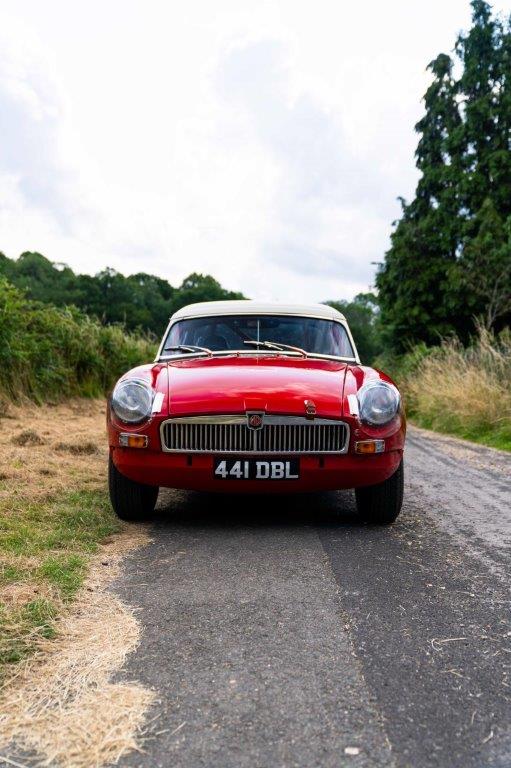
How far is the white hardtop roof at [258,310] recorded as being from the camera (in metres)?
5.29

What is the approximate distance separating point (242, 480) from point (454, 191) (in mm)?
26761

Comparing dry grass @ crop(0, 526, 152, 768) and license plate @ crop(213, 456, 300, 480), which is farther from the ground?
license plate @ crop(213, 456, 300, 480)

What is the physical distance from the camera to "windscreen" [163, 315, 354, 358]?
5090 millimetres

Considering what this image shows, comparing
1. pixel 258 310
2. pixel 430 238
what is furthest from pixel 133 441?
pixel 430 238

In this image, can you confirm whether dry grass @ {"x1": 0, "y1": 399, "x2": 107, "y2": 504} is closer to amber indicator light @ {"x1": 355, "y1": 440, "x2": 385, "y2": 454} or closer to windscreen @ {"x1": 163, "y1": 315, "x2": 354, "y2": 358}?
windscreen @ {"x1": 163, "y1": 315, "x2": 354, "y2": 358}

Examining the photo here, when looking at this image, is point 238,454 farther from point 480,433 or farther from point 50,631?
point 480,433

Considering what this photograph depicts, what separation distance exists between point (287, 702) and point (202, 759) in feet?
1.12

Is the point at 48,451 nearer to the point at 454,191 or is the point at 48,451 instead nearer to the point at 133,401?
the point at 133,401

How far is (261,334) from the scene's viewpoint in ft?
16.9

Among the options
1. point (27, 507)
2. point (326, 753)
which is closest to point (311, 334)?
point (27, 507)

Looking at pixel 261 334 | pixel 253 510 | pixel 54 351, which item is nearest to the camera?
pixel 253 510

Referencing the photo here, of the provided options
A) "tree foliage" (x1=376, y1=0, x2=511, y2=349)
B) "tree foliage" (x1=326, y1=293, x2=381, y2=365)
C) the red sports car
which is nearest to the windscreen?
the red sports car

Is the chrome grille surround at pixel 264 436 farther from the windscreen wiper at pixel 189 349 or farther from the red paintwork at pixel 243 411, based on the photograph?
the windscreen wiper at pixel 189 349

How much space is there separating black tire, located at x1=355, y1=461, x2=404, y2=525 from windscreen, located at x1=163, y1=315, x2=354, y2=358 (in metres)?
1.39
